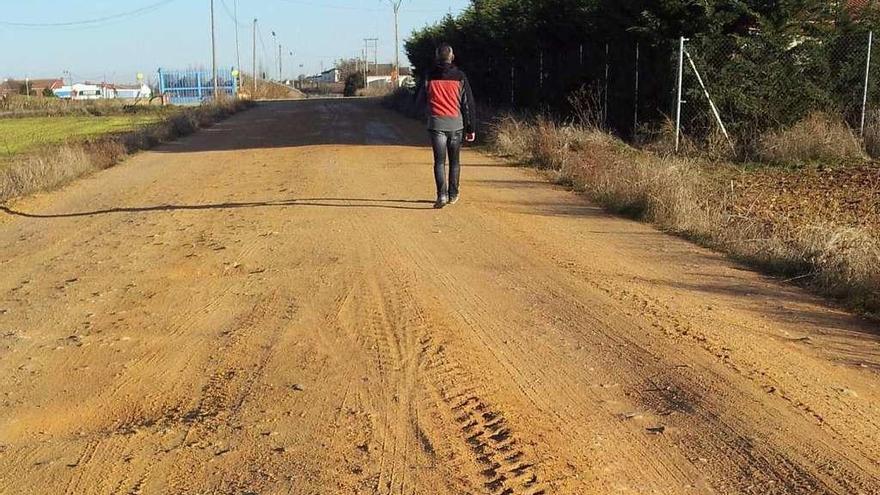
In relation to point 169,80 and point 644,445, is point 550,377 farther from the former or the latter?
point 169,80

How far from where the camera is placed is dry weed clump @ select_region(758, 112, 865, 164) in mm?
14758

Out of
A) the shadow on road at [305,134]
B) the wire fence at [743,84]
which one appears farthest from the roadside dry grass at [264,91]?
the wire fence at [743,84]

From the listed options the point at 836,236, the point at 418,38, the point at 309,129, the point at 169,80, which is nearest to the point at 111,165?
the point at 309,129

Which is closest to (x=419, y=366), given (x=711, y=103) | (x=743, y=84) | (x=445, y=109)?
(x=445, y=109)

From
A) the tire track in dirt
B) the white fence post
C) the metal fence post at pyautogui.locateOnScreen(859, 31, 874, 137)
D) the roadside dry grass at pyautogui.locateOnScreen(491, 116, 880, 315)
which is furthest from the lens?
the metal fence post at pyautogui.locateOnScreen(859, 31, 874, 137)

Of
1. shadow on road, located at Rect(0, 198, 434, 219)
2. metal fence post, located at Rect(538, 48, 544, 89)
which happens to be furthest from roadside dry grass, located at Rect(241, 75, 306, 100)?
shadow on road, located at Rect(0, 198, 434, 219)

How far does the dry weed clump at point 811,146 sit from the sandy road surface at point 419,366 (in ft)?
23.3

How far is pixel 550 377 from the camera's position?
4.57 metres

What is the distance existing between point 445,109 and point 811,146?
8.31 metres

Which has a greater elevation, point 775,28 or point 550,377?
point 775,28

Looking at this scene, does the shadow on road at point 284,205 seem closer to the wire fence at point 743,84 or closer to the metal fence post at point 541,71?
the wire fence at point 743,84

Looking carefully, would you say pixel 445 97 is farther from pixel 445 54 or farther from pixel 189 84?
pixel 189 84

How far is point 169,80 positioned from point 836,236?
78.6 metres

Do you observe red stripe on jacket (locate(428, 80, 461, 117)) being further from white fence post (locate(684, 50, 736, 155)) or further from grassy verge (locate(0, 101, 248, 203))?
white fence post (locate(684, 50, 736, 155))
